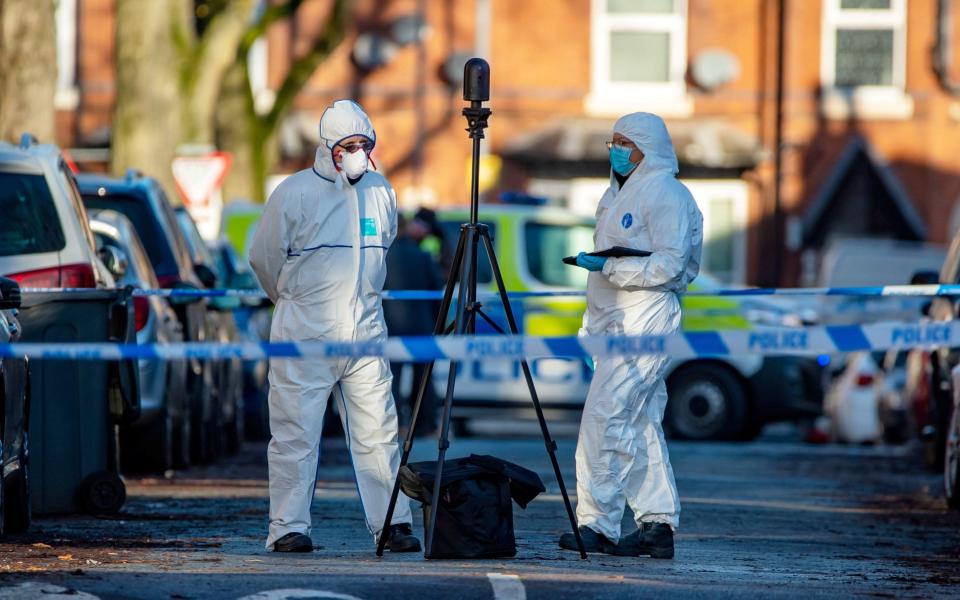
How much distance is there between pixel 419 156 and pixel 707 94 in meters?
4.33

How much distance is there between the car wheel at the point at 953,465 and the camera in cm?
1243

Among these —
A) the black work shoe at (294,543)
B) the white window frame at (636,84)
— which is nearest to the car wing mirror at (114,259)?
the black work shoe at (294,543)

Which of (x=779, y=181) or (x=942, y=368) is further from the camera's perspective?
(x=779, y=181)

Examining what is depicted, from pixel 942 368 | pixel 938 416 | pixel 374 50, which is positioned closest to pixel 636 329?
pixel 942 368

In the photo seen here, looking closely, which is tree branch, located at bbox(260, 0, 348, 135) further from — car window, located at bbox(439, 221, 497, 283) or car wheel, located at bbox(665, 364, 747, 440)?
car wheel, located at bbox(665, 364, 747, 440)

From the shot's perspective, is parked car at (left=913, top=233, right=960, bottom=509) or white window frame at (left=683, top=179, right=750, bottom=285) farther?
white window frame at (left=683, top=179, right=750, bottom=285)

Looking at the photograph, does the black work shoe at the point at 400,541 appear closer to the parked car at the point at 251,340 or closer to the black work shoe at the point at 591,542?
the black work shoe at the point at 591,542

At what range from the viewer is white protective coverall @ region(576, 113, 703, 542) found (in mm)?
9164

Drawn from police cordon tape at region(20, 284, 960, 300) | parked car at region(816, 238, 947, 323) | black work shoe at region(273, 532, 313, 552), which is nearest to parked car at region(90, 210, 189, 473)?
police cordon tape at region(20, 284, 960, 300)

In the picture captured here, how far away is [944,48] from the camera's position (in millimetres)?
33406

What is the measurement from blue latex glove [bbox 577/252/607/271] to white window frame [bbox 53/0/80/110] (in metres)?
26.6

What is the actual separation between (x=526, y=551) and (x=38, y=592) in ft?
8.04

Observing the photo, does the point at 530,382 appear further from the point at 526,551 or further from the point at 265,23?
the point at 265,23

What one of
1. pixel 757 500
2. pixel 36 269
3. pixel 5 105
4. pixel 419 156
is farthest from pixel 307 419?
pixel 419 156
